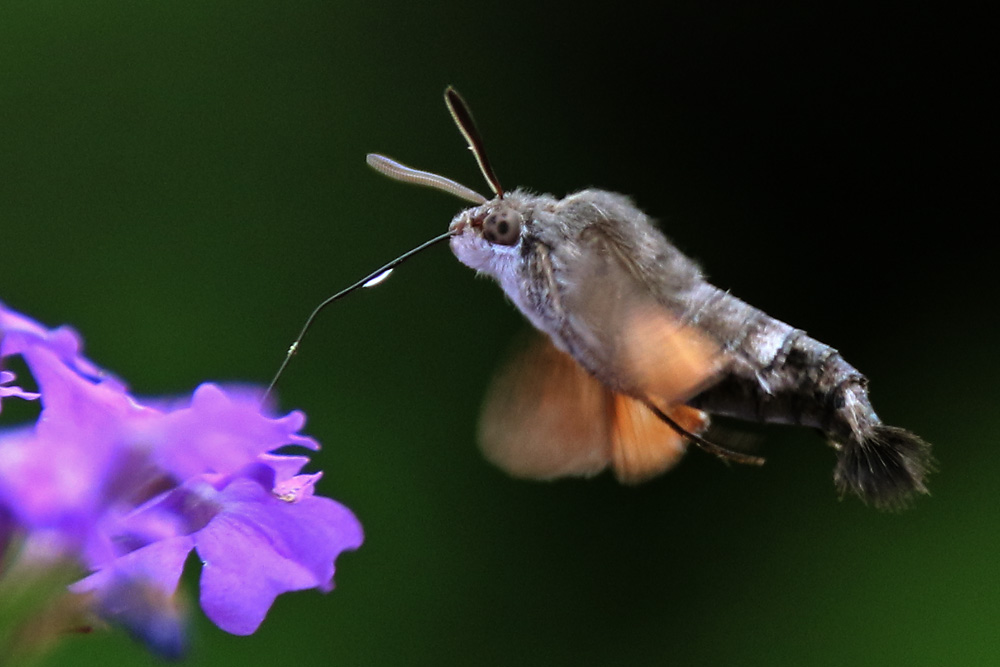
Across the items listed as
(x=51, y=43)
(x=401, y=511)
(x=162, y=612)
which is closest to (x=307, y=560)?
(x=162, y=612)

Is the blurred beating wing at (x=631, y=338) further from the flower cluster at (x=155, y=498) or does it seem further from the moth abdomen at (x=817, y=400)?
the flower cluster at (x=155, y=498)

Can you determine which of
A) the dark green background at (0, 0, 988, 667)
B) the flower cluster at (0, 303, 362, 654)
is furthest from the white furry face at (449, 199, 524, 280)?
the dark green background at (0, 0, 988, 667)

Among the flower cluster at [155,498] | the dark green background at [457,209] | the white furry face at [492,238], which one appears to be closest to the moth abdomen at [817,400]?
the white furry face at [492,238]

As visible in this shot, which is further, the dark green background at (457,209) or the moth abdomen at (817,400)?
the dark green background at (457,209)

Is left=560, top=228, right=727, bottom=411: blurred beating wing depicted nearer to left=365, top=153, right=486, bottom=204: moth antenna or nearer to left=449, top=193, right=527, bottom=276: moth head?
left=449, top=193, right=527, bottom=276: moth head

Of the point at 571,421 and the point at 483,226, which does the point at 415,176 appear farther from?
the point at 571,421

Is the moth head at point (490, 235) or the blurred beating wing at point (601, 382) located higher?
the moth head at point (490, 235)

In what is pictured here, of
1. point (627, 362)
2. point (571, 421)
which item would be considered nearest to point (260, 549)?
point (627, 362)

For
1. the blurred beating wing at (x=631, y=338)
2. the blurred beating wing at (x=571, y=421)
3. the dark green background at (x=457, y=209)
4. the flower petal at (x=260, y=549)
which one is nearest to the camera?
the flower petal at (x=260, y=549)
